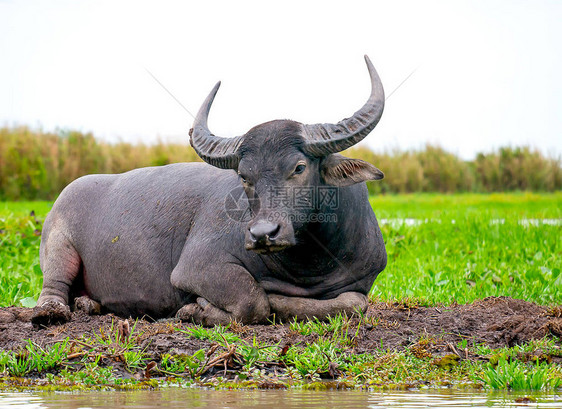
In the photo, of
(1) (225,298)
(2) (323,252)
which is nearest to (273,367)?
(1) (225,298)

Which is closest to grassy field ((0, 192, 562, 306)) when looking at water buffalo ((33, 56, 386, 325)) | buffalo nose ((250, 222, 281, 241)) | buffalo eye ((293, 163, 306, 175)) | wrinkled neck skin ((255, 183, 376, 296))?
water buffalo ((33, 56, 386, 325))

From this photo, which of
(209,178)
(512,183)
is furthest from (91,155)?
(209,178)

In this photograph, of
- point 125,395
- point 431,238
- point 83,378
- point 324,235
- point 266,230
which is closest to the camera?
point 125,395

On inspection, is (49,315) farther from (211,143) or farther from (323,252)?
(323,252)

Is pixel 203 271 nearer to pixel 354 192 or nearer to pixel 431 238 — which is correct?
pixel 354 192

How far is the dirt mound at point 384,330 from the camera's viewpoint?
5223 millimetres

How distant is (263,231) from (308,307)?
3.42 ft

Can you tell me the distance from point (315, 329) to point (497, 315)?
1704 mm

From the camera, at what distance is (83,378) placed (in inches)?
182

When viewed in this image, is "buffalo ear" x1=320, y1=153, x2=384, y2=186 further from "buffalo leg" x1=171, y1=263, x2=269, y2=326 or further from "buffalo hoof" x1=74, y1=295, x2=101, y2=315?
"buffalo hoof" x1=74, y1=295, x2=101, y2=315

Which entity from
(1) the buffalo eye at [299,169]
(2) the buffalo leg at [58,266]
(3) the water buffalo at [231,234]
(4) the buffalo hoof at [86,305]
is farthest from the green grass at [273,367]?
(2) the buffalo leg at [58,266]

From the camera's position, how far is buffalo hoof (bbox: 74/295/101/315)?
276 inches

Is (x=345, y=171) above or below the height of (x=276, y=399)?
above

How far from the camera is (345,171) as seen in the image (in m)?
5.91
